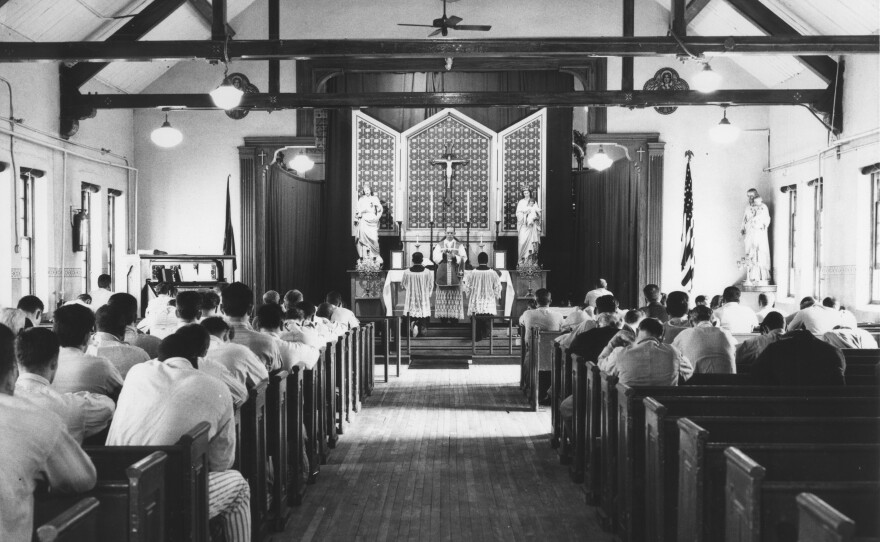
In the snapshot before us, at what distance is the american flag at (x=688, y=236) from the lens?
1170 centimetres

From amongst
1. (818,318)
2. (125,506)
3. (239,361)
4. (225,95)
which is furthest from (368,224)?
(125,506)

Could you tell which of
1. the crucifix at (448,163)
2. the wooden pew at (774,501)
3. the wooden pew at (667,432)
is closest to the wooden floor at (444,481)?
the wooden pew at (667,432)

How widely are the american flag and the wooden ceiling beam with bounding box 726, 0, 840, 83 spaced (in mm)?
2469

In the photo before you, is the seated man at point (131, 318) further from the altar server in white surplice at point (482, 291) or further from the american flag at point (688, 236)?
the american flag at point (688, 236)

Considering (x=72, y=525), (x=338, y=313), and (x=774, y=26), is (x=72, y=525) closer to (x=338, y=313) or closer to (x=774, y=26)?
(x=338, y=313)

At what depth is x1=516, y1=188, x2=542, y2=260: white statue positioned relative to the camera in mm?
13273

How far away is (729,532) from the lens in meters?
2.42

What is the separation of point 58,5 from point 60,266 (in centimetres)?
304

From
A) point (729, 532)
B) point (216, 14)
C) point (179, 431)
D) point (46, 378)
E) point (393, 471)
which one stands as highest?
point (216, 14)

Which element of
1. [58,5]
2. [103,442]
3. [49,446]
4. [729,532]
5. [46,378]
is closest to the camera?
[49,446]

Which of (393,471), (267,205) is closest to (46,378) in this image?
(393,471)

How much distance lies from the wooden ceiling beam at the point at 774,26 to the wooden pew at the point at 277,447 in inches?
321

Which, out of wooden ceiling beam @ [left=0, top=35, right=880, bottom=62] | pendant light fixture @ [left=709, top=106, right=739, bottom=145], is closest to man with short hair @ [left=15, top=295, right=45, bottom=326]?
wooden ceiling beam @ [left=0, top=35, right=880, bottom=62]

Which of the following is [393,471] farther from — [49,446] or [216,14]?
[216,14]
